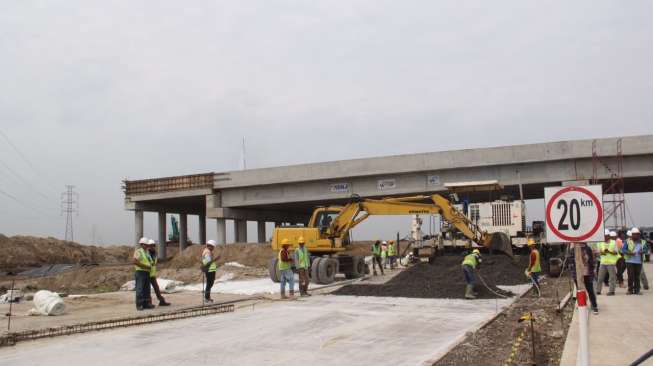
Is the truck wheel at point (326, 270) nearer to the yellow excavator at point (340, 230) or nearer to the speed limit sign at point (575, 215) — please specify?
the yellow excavator at point (340, 230)

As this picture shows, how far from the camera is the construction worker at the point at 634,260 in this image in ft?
43.3

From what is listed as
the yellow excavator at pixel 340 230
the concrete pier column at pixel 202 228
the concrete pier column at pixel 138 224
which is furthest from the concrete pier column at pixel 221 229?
the yellow excavator at pixel 340 230

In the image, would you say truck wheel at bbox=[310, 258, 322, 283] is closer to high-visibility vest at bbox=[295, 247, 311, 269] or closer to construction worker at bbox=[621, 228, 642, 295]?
high-visibility vest at bbox=[295, 247, 311, 269]

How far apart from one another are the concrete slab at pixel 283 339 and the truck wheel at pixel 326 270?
6286mm

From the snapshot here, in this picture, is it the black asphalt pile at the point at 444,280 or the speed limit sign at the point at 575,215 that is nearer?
the speed limit sign at the point at 575,215

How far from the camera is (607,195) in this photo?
32719 millimetres

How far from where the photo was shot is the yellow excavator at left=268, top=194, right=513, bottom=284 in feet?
63.6

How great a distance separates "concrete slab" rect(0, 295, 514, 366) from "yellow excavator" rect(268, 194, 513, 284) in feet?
22.7

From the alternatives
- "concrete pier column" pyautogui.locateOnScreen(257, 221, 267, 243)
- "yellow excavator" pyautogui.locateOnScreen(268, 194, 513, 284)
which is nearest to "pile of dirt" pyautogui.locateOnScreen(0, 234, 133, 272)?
"concrete pier column" pyautogui.locateOnScreen(257, 221, 267, 243)

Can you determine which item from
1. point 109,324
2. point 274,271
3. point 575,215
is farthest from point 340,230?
point 575,215

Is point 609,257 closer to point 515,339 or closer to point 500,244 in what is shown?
point 515,339

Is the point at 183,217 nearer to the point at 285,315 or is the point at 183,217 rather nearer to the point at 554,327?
the point at 285,315

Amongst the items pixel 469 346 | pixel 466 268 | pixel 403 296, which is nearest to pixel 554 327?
pixel 469 346

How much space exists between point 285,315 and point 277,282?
27.7 feet
